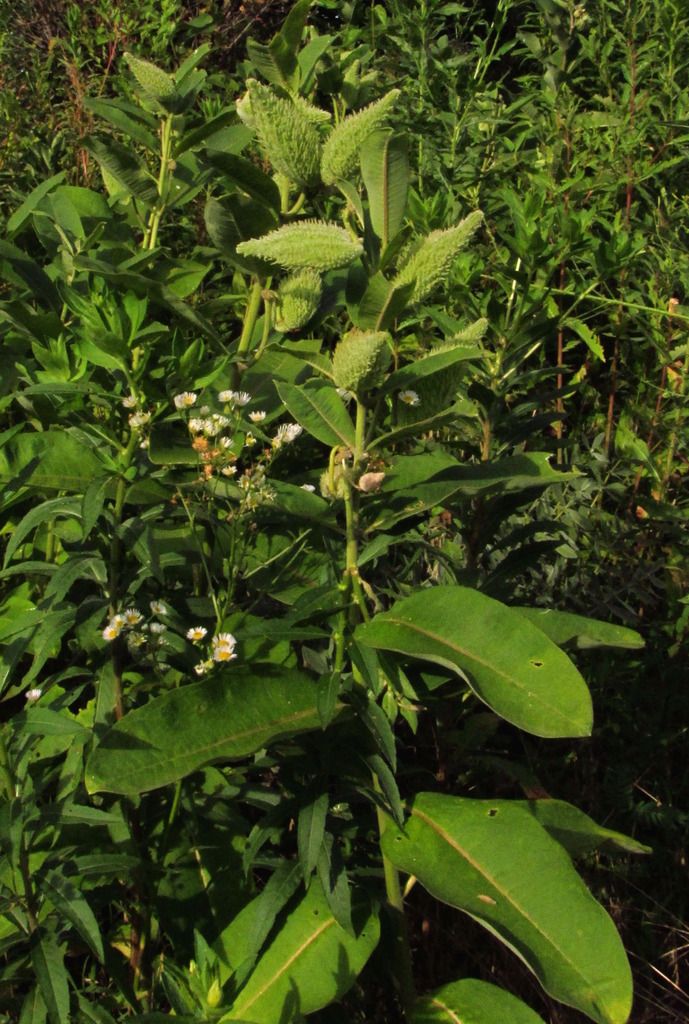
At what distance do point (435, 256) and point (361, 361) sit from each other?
0.74 feet

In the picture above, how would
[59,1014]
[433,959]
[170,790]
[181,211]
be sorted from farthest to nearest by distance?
1. [181,211]
2. [433,959]
3. [170,790]
4. [59,1014]

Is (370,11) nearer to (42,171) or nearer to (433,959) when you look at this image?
(42,171)

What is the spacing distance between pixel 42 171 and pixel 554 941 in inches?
125

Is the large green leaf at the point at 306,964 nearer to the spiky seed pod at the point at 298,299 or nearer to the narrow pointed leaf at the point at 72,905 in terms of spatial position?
the narrow pointed leaf at the point at 72,905

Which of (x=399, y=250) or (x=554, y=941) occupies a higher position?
(x=399, y=250)

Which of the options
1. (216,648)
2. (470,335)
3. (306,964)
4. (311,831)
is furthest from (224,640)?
(470,335)

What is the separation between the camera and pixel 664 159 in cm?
401

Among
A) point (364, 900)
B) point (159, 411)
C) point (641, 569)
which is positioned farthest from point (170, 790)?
point (641, 569)

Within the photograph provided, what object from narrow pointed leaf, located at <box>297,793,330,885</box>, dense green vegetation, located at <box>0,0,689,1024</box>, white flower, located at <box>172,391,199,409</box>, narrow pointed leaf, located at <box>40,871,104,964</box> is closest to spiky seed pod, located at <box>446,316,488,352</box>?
dense green vegetation, located at <box>0,0,689,1024</box>

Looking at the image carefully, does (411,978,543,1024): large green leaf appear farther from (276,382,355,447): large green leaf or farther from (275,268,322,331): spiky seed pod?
(275,268,322,331): spiky seed pod

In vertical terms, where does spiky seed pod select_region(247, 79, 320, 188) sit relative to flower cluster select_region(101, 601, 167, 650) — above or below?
above

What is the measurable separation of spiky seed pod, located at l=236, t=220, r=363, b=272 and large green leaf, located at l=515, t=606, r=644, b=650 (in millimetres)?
732

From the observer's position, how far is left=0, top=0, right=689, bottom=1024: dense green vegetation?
1.93 metres

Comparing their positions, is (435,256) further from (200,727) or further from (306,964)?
(306,964)
